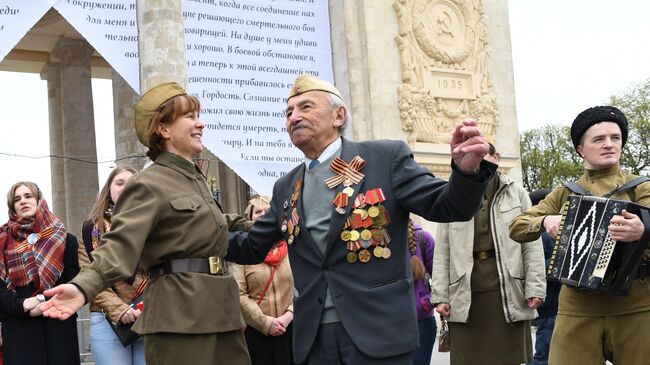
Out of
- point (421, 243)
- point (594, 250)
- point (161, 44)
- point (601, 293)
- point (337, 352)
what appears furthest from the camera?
point (161, 44)

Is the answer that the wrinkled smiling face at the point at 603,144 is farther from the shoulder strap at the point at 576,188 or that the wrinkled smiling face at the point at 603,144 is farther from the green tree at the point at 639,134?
the green tree at the point at 639,134

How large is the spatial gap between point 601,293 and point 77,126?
65.0 ft

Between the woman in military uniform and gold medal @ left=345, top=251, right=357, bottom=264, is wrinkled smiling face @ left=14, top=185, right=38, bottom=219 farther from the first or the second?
gold medal @ left=345, top=251, right=357, bottom=264

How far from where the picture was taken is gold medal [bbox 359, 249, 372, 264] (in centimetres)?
459

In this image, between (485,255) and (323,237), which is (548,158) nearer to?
(485,255)

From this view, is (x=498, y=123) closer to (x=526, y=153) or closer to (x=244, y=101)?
(x=244, y=101)

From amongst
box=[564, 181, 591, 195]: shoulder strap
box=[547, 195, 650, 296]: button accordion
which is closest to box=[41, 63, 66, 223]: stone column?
box=[564, 181, 591, 195]: shoulder strap

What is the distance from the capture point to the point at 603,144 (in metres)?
5.95

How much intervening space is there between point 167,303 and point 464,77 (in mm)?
14788

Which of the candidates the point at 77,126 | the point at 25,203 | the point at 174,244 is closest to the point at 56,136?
the point at 77,126

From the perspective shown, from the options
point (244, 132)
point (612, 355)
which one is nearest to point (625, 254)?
point (612, 355)

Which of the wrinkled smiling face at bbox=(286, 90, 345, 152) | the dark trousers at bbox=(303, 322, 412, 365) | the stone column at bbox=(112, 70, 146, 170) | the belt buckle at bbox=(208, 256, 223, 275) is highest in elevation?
the stone column at bbox=(112, 70, 146, 170)

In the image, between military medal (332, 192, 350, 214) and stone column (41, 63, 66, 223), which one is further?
stone column (41, 63, 66, 223)

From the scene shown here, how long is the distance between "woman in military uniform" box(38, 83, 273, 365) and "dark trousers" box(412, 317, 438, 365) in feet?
13.7
